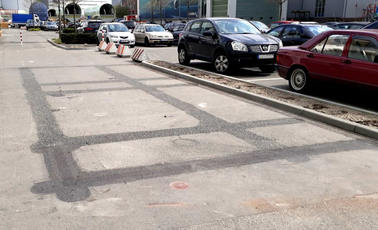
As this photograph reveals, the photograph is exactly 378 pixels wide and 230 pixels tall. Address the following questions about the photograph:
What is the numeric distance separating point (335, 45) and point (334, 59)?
0.35 m

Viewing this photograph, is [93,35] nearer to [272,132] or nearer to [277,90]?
[277,90]

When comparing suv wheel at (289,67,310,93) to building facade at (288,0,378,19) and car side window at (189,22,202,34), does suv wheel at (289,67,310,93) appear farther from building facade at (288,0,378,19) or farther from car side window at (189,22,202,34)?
building facade at (288,0,378,19)

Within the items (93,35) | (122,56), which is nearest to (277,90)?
(122,56)

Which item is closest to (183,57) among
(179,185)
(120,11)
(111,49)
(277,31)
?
(277,31)

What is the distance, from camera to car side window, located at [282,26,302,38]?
559 inches

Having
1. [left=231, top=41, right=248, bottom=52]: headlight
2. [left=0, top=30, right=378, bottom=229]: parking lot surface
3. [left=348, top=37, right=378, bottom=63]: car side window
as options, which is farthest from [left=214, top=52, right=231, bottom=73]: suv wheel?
[left=348, top=37, right=378, bottom=63]: car side window

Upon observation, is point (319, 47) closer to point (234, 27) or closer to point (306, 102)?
point (306, 102)

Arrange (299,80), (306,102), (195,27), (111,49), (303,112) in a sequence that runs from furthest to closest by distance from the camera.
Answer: (111,49) < (195,27) < (299,80) < (306,102) < (303,112)

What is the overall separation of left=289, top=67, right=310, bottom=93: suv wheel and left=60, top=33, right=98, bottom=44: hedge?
20.8 m

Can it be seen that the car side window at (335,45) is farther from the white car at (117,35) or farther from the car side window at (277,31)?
the white car at (117,35)

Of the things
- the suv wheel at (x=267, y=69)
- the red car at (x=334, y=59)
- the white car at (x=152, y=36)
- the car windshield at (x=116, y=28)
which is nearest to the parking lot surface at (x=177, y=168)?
→ the red car at (x=334, y=59)

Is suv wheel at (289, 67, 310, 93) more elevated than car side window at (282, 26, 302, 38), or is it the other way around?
car side window at (282, 26, 302, 38)

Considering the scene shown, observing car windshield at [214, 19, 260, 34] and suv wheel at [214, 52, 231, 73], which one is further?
car windshield at [214, 19, 260, 34]

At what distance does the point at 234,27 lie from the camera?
43.7ft
